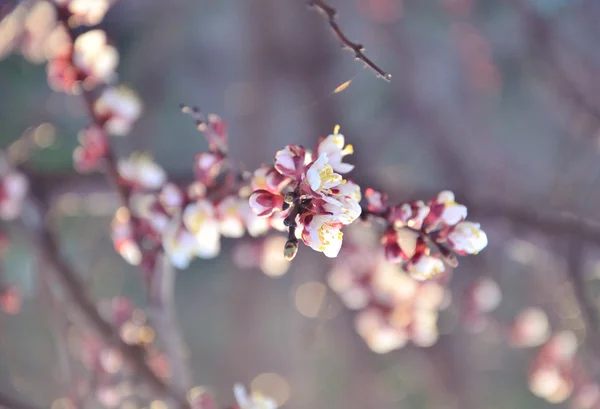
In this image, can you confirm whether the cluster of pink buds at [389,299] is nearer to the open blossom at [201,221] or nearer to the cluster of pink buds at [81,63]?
the open blossom at [201,221]

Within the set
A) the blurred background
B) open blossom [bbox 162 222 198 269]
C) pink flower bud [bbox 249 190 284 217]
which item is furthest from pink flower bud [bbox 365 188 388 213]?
the blurred background

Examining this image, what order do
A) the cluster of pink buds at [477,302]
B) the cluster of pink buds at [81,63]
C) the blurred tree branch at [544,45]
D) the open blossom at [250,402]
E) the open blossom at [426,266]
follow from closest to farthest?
the open blossom at [426,266]
the open blossom at [250,402]
the cluster of pink buds at [81,63]
the cluster of pink buds at [477,302]
the blurred tree branch at [544,45]

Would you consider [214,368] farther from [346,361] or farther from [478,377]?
[478,377]

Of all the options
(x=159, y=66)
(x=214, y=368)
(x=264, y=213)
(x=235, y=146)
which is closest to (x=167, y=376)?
(x=264, y=213)

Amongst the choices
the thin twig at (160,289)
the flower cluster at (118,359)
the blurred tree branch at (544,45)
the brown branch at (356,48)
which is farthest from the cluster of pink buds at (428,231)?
the blurred tree branch at (544,45)

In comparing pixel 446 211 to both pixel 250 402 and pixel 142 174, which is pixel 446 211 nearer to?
pixel 250 402

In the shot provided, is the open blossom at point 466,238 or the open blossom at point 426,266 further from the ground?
the open blossom at point 466,238

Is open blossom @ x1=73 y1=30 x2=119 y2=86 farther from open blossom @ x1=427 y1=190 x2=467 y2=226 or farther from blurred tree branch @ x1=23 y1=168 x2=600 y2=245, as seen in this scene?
open blossom @ x1=427 y1=190 x2=467 y2=226

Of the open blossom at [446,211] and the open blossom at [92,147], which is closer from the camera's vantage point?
the open blossom at [446,211]
